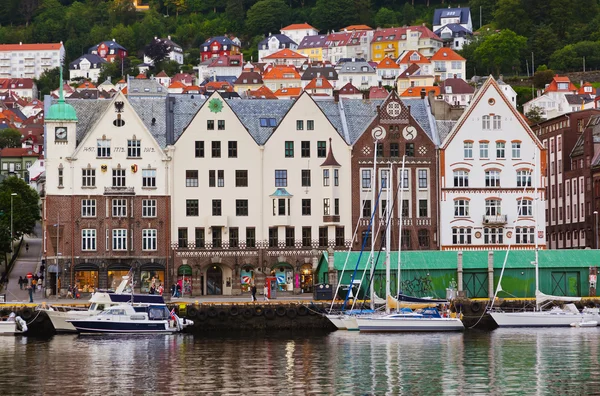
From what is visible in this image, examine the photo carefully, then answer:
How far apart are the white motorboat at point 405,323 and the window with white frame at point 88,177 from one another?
2825 cm

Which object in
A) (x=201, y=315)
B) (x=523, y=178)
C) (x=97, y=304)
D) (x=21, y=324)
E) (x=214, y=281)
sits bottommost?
(x=21, y=324)

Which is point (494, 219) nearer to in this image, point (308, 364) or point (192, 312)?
point (192, 312)

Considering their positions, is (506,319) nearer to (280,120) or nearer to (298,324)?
(298,324)

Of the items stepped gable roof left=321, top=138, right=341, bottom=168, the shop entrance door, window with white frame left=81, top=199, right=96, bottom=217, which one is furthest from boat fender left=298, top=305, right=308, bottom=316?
window with white frame left=81, top=199, right=96, bottom=217

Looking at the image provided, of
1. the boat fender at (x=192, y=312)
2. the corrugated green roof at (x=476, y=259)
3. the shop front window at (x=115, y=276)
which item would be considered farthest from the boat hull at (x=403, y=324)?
the shop front window at (x=115, y=276)

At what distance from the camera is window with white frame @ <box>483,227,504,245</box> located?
11931cm

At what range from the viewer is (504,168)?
120m

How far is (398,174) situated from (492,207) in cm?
783

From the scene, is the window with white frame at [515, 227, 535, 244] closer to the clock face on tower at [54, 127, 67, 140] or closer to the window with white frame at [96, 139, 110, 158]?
the window with white frame at [96, 139, 110, 158]

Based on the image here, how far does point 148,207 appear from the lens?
117 m

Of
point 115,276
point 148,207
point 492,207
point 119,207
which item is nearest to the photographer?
point 115,276

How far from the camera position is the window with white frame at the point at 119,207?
116 metres

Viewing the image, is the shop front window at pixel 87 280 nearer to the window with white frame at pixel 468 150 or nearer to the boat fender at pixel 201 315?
the boat fender at pixel 201 315

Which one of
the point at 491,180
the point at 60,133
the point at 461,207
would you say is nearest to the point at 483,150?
the point at 491,180
